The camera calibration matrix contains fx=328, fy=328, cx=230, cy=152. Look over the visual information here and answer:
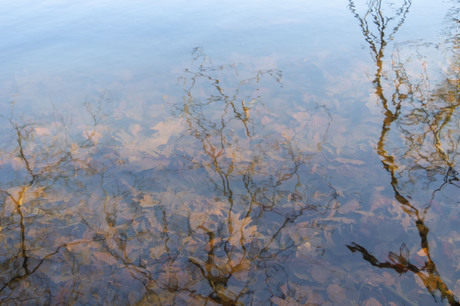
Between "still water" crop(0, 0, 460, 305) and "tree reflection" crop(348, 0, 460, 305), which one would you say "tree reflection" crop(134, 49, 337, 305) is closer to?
"still water" crop(0, 0, 460, 305)

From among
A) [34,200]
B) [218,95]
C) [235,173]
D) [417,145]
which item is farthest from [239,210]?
[218,95]

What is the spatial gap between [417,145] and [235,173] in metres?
1.84

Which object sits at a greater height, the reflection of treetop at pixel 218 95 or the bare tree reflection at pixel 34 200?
the reflection of treetop at pixel 218 95

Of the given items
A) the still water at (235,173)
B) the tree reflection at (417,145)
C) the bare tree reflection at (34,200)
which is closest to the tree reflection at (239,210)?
the still water at (235,173)

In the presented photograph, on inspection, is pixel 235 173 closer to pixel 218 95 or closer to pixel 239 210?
pixel 239 210

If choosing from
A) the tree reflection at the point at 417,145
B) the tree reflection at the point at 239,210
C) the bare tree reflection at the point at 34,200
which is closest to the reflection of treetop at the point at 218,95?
the tree reflection at the point at 239,210

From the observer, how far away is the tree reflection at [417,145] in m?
2.28

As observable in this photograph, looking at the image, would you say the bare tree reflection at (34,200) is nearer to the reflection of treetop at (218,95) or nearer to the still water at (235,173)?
the still water at (235,173)

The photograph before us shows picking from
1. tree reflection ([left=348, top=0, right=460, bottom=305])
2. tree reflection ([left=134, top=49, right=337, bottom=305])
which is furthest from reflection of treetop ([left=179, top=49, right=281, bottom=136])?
tree reflection ([left=348, top=0, right=460, bottom=305])

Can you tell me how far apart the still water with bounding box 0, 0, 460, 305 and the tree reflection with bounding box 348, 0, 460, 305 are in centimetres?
2

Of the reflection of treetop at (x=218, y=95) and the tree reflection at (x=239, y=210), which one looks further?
the reflection of treetop at (x=218, y=95)

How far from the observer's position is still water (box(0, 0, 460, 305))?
2.21 meters

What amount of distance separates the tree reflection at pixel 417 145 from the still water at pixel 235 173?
0.02 m

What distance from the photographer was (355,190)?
2.86 metres
